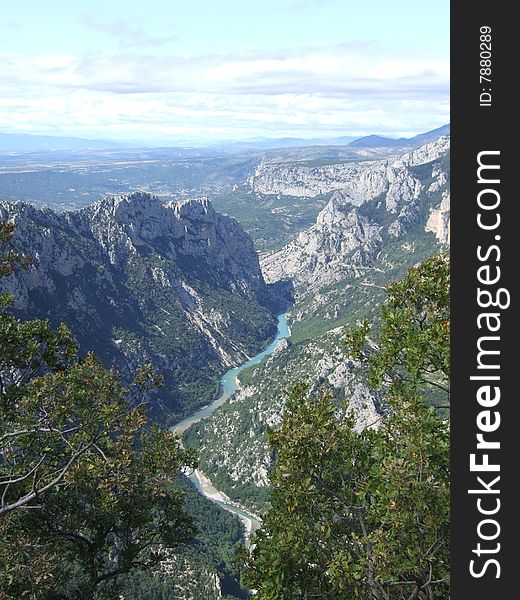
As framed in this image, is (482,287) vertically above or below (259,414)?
above

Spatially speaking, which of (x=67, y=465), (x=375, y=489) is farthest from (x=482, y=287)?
(x=67, y=465)

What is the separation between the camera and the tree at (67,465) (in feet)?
49.6

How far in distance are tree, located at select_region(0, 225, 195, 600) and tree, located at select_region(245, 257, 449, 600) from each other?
4277 mm

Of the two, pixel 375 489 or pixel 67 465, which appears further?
pixel 67 465

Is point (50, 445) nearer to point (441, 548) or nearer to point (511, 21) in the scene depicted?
point (441, 548)

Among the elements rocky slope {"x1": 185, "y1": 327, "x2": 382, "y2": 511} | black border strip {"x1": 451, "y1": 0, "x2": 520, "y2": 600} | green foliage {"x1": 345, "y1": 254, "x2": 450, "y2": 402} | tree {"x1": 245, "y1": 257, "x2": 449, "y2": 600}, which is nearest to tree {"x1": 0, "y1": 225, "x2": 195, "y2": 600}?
tree {"x1": 245, "y1": 257, "x2": 449, "y2": 600}

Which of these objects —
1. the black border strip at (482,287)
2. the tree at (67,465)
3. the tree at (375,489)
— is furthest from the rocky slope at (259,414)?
the black border strip at (482,287)

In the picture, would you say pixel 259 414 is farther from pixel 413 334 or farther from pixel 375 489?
pixel 375 489

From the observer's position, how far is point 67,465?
14.8 meters

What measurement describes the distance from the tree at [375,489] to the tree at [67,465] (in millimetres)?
4277

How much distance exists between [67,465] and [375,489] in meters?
8.33

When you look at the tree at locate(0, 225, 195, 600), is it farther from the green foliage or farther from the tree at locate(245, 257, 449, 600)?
the green foliage

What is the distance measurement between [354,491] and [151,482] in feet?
21.3

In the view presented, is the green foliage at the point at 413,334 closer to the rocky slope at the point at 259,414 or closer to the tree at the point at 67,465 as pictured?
the tree at the point at 67,465
